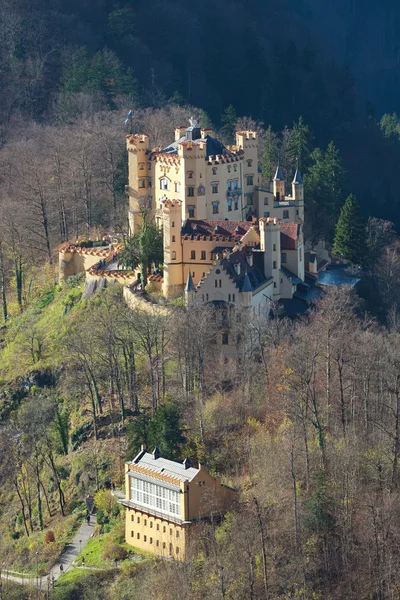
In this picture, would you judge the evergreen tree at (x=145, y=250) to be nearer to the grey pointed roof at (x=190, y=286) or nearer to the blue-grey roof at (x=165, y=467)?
the grey pointed roof at (x=190, y=286)

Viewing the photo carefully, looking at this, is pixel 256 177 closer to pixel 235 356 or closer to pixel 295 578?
pixel 235 356

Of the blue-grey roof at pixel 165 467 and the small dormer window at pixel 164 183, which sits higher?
the small dormer window at pixel 164 183

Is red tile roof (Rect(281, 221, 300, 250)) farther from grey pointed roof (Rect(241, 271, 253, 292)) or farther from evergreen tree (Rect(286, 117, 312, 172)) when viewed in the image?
evergreen tree (Rect(286, 117, 312, 172))

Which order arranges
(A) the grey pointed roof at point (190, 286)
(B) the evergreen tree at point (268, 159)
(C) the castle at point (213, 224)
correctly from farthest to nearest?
(B) the evergreen tree at point (268, 159) → (C) the castle at point (213, 224) → (A) the grey pointed roof at point (190, 286)

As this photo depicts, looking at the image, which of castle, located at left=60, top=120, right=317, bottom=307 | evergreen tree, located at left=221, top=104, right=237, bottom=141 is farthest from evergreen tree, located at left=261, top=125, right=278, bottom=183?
castle, located at left=60, top=120, right=317, bottom=307

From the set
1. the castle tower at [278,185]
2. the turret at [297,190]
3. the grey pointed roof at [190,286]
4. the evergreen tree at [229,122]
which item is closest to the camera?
the grey pointed roof at [190,286]

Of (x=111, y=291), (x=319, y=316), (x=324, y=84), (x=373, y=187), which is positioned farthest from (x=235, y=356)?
(x=324, y=84)

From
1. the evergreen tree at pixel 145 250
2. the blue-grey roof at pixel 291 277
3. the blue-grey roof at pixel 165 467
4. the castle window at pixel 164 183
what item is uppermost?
the castle window at pixel 164 183

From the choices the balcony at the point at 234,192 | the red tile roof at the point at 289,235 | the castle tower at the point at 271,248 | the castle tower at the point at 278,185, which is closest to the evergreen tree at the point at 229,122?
the castle tower at the point at 278,185
